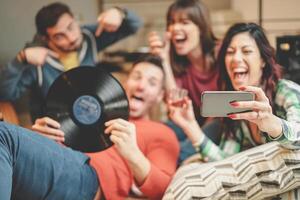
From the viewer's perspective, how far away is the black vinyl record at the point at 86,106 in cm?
99

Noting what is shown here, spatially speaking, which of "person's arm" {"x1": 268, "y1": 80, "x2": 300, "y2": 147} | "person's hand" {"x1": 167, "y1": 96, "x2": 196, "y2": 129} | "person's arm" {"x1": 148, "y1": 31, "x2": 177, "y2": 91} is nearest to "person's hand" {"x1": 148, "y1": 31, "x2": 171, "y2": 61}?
"person's arm" {"x1": 148, "y1": 31, "x2": 177, "y2": 91}

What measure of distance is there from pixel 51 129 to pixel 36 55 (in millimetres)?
300

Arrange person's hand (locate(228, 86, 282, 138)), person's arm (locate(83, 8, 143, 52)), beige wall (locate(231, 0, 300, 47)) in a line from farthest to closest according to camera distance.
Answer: person's arm (locate(83, 8, 143, 52)) < beige wall (locate(231, 0, 300, 47)) < person's hand (locate(228, 86, 282, 138))

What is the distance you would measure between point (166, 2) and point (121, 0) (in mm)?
155

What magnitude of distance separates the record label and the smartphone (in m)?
0.29

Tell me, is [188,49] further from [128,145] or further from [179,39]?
[128,145]

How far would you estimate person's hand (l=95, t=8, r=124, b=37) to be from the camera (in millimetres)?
1282

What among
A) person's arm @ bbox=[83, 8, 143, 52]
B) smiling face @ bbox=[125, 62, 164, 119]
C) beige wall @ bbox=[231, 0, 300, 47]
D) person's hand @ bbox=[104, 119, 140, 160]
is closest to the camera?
person's hand @ bbox=[104, 119, 140, 160]

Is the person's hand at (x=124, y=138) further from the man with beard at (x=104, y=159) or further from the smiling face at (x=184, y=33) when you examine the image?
the smiling face at (x=184, y=33)

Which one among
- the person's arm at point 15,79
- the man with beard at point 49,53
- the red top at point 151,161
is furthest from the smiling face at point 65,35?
the red top at point 151,161

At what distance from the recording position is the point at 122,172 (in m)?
1.01

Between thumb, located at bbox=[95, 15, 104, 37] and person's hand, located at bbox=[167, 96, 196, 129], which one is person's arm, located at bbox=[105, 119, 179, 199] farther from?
thumb, located at bbox=[95, 15, 104, 37]

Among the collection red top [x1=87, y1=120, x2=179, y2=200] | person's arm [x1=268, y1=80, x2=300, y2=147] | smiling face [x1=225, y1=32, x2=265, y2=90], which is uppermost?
smiling face [x1=225, y1=32, x2=265, y2=90]

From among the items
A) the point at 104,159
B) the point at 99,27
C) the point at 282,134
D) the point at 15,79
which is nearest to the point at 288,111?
the point at 282,134
